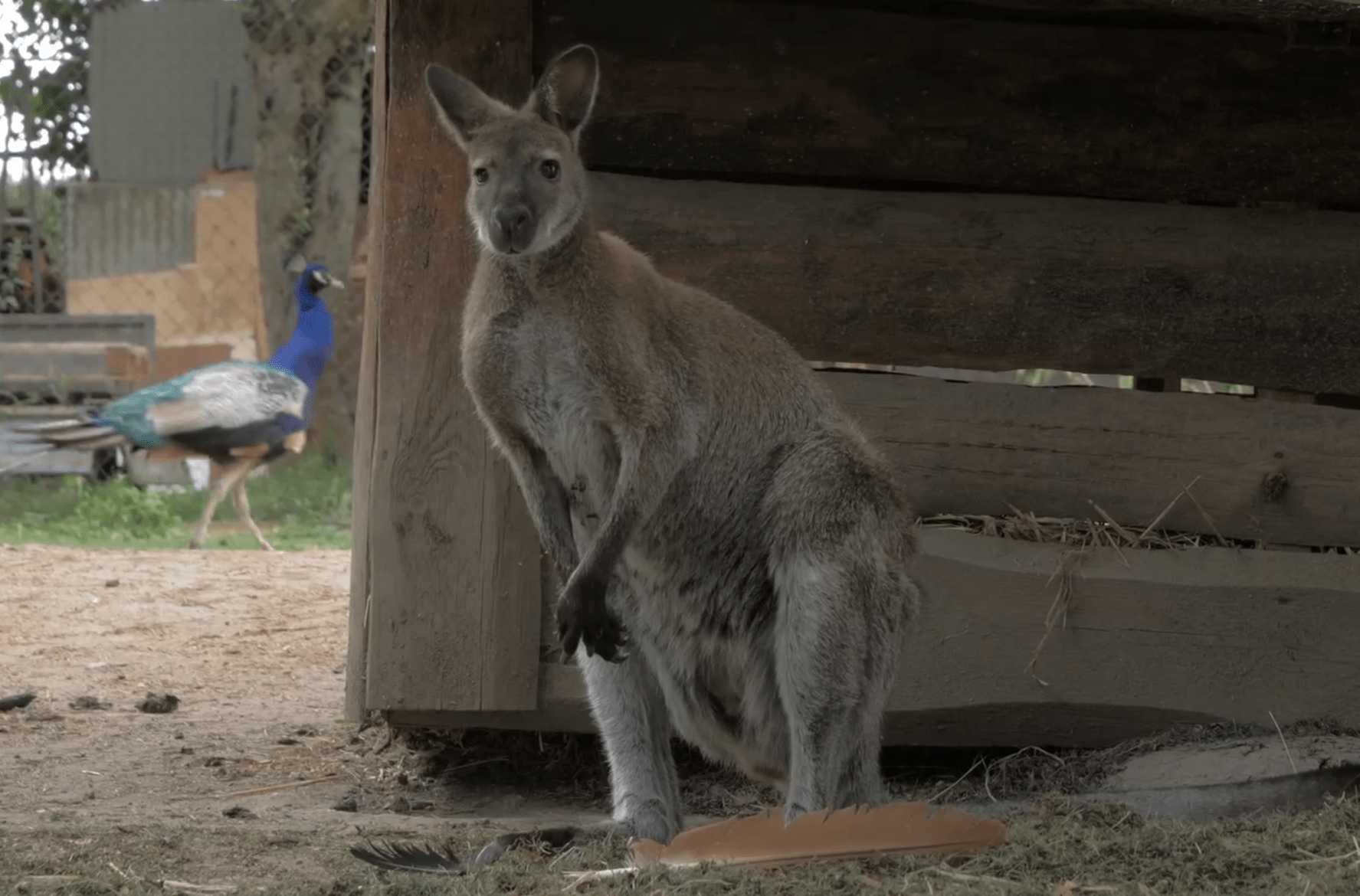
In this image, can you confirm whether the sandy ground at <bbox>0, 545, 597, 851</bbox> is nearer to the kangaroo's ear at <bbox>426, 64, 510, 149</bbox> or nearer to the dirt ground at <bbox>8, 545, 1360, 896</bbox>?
the dirt ground at <bbox>8, 545, 1360, 896</bbox>

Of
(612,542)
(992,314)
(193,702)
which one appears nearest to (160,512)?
(193,702)

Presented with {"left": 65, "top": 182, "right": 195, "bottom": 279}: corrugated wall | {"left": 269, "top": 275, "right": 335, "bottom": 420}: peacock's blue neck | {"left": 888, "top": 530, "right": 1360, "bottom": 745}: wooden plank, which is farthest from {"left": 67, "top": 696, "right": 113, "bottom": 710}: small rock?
{"left": 65, "top": 182, "right": 195, "bottom": 279}: corrugated wall

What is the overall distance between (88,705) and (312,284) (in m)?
4.43

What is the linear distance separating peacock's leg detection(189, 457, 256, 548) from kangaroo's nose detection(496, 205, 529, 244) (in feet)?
18.1

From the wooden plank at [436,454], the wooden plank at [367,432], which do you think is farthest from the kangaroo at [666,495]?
the wooden plank at [367,432]

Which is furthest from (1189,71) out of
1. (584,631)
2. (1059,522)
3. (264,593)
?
(264,593)

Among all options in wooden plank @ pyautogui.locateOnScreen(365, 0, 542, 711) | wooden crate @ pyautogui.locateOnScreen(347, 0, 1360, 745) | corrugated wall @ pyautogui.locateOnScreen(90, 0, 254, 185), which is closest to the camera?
wooden plank @ pyautogui.locateOnScreen(365, 0, 542, 711)

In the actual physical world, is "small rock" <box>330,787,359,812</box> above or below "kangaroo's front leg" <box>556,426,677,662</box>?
below

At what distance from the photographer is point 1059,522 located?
4.86 metres

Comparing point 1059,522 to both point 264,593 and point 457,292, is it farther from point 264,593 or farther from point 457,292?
point 264,593

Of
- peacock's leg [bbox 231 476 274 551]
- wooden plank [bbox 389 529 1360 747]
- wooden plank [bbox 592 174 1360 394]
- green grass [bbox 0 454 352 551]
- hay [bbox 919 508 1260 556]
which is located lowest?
green grass [bbox 0 454 352 551]

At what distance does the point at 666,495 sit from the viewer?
3.86 m

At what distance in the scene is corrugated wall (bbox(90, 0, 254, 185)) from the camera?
11.7 m

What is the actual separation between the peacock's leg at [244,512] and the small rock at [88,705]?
2.90m
